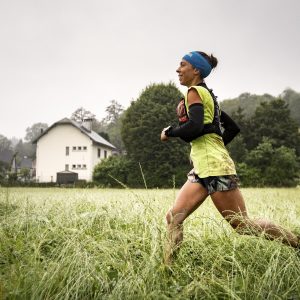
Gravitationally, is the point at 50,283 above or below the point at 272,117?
below

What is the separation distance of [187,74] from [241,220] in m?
1.45

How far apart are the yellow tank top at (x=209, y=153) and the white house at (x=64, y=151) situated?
143 feet

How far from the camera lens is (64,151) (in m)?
46.9

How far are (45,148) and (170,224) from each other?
4644cm

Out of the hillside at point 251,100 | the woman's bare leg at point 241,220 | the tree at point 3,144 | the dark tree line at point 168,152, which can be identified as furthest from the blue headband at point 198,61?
the tree at point 3,144

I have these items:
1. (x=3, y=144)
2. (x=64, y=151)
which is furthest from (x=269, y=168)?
(x=3, y=144)

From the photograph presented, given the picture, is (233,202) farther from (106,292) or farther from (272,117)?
(272,117)

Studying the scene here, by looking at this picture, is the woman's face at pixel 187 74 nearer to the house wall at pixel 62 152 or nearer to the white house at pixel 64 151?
the white house at pixel 64 151

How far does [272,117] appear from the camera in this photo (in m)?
39.5

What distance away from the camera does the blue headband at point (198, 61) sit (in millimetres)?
3477

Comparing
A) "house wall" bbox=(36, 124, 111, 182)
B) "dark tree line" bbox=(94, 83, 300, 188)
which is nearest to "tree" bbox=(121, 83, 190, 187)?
"dark tree line" bbox=(94, 83, 300, 188)

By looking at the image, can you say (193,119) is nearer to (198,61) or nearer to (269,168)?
(198,61)

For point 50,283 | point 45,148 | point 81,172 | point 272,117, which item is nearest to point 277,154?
point 272,117

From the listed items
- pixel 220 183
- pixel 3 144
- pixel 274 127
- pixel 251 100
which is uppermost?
pixel 251 100
